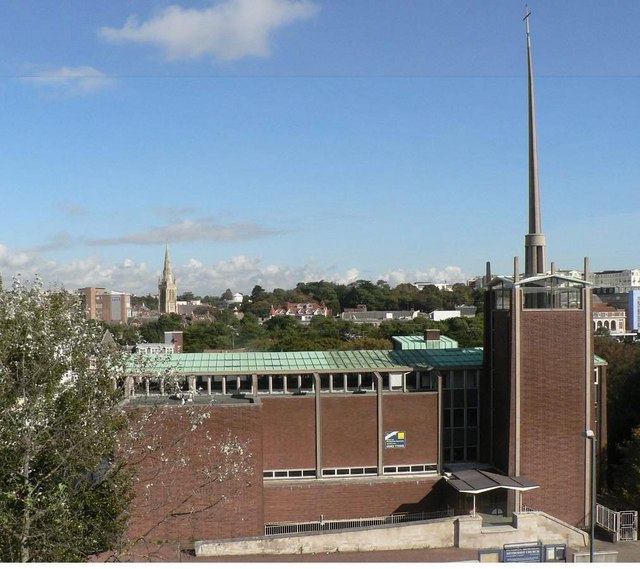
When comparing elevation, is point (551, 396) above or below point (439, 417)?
above

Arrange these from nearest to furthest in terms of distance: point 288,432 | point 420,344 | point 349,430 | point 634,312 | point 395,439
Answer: point 288,432 → point 349,430 → point 395,439 → point 420,344 → point 634,312

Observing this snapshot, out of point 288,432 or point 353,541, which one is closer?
point 353,541

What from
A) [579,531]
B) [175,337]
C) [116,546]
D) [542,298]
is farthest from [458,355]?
[175,337]

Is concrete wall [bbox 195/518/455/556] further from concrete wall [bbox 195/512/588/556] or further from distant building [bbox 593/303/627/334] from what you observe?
distant building [bbox 593/303/627/334]

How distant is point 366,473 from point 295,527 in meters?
3.60

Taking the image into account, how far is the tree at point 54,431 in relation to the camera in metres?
11.4

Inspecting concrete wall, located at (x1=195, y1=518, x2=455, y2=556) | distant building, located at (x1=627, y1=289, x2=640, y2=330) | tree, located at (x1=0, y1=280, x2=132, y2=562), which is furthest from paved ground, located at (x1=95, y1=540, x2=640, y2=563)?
distant building, located at (x1=627, y1=289, x2=640, y2=330)

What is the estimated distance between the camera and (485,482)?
24844 mm

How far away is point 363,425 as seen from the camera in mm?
26859

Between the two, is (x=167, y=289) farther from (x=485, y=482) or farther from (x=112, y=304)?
(x=485, y=482)

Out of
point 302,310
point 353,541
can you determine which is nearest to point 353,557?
point 353,541

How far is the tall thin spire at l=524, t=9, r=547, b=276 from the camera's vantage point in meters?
27.8

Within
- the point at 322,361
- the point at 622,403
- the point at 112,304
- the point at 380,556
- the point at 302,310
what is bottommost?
the point at 380,556

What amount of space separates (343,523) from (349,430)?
365cm
